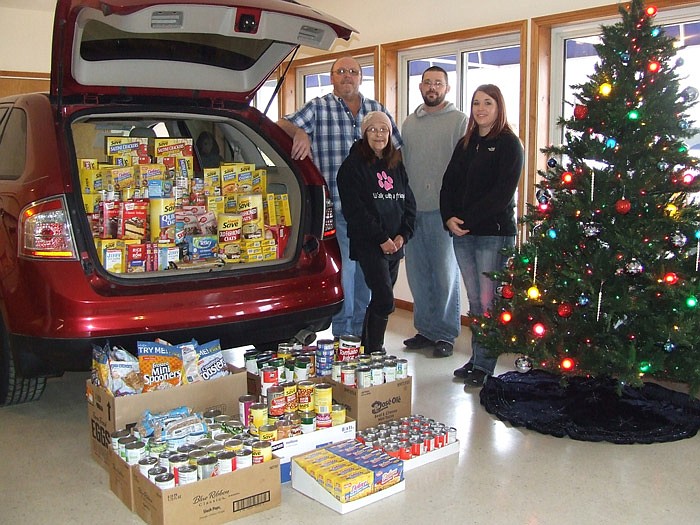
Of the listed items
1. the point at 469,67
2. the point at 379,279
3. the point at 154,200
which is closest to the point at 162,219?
the point at 154,200

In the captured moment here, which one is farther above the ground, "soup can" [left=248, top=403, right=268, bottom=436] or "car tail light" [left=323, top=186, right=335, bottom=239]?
"car tail light" [left=323, top=186, right=335, bottom=239]

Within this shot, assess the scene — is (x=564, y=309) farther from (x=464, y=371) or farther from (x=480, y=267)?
(x=464, y=371)

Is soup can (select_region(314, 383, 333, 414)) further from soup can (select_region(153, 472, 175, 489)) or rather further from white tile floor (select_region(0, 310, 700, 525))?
soup can (select_region(153, 472, 175, 489))

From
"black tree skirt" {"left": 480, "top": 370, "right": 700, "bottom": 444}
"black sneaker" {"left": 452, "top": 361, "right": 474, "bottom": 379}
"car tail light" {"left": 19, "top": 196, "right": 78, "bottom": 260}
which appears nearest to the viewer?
"car tail light" {"left": 19, "top": 196, "right": 78, "bottom": 260}

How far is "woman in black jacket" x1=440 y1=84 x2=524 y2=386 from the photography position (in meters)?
3.44

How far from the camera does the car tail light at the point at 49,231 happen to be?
102 inches

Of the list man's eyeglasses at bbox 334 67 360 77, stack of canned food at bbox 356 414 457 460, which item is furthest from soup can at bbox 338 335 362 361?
man's eyeglasses at bbox 334 67 360 77

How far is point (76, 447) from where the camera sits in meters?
2.80

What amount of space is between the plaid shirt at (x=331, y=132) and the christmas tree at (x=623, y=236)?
121cm

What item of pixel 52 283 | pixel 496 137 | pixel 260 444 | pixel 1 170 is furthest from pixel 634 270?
pixel 1 170

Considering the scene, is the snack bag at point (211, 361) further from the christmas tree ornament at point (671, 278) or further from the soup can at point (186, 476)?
the christmas tree ornament at point (671, 278)

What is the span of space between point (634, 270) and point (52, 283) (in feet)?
7.05

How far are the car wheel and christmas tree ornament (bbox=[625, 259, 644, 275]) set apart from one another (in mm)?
Result: 2374

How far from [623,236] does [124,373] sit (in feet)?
6.32
